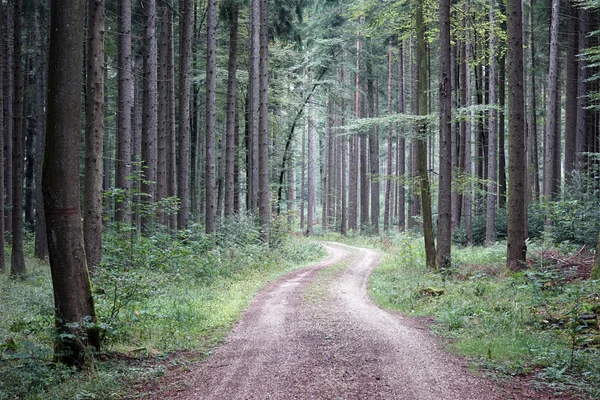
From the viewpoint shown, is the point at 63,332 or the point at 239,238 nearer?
the point at 63,332

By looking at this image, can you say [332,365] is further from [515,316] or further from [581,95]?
[581,95]

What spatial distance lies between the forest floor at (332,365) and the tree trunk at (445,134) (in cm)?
534

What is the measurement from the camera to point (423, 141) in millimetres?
16297

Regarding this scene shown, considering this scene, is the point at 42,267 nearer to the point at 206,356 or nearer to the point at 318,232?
the point at 206,356

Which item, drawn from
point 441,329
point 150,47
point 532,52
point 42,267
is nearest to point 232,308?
point 441,329

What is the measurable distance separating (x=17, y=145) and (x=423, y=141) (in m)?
14.8

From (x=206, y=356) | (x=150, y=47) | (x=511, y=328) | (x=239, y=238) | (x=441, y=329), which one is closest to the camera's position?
(x=206, y=356)

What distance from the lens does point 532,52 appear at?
87.6 ft

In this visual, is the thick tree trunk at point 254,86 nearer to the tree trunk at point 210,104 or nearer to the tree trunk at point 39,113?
the tree trunk at point 210,104

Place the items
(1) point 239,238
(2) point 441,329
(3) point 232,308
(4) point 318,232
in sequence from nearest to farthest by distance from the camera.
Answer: (2) point 441,329 < (3) point 232,308 < (1) point 239,238 < (4) point 318,232

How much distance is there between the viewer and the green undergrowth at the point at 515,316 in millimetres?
6656

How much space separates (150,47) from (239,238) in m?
8.25

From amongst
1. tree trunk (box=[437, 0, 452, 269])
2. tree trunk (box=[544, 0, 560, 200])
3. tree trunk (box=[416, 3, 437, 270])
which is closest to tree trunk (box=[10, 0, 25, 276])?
tree trunk (box=[416, 3, 437, 270])

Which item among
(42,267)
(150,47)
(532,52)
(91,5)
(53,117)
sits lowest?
(42,267)
